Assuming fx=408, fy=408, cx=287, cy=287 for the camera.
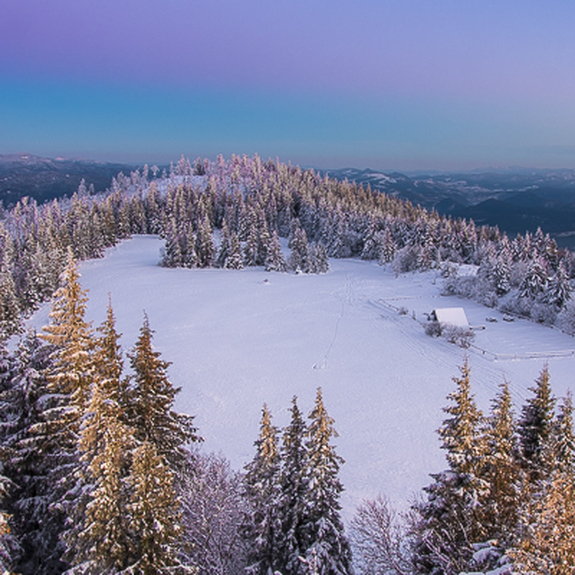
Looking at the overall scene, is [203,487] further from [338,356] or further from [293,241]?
[293,241]

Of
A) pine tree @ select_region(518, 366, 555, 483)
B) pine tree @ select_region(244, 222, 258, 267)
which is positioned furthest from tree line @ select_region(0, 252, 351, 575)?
pine tree @ select_region(244, 222, 258, 267)

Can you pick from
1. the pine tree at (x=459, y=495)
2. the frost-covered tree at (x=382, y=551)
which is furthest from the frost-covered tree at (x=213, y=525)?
the pine tree at (x=459, y=495)

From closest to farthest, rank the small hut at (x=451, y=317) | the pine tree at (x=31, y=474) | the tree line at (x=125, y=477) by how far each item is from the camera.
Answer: the tree line at (x=125, y=477) → the pine tree at (x=31, y=474) → the small hut at (x=451, y=317)

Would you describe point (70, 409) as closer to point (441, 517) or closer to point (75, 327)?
point (75, 327)

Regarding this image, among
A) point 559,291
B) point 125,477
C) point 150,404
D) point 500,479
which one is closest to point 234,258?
point 559,291

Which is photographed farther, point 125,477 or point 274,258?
point 274,258

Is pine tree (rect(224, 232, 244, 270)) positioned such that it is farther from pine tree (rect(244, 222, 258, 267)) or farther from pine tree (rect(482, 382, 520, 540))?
pine tree (rect(482, 382, 520, 540))

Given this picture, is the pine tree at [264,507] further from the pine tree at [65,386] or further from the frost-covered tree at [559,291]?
the frost-covered tree at [559,291]

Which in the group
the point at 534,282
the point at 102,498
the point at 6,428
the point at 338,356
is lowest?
the point at 338,356

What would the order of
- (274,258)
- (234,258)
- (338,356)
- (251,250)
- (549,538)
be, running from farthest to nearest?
(251,250)
(234,258)
(274,258)
(338,356)
(549,538)
